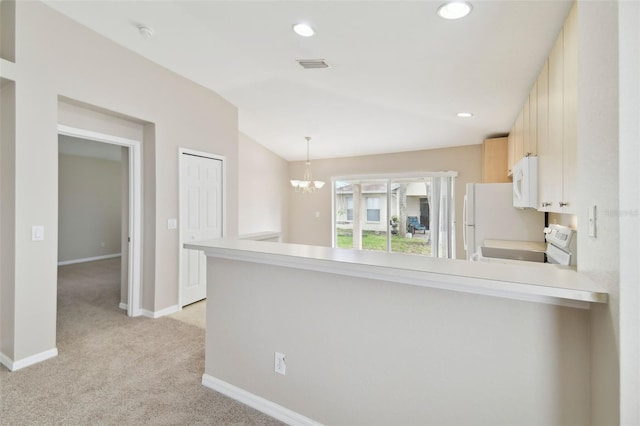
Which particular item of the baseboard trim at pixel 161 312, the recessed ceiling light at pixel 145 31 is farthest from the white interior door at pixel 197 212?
the recessed ceiling light at pixel 145 31

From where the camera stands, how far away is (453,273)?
1.22 meters

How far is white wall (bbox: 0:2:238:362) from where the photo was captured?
95.3 inches

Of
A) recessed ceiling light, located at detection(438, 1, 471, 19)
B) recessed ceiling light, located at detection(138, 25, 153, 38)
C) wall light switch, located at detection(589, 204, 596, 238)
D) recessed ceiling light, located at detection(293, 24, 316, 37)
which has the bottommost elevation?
wall light switch, located at detection(589, 204, 596, 238)

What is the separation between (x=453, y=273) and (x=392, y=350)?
525 millimetres

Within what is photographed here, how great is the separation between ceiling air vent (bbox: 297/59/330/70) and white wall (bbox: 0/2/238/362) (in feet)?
5.44

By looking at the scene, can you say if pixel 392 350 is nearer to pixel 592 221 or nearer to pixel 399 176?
pixel 592 221

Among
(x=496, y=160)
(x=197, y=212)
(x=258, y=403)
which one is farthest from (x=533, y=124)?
(x=197, y=212)

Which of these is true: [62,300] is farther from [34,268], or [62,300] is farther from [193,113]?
[193,113]

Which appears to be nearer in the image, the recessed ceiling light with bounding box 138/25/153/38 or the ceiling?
the ceiling

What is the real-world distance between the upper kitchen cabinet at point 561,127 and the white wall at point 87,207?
8.10m

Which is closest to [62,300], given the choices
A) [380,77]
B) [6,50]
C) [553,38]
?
[6,50]

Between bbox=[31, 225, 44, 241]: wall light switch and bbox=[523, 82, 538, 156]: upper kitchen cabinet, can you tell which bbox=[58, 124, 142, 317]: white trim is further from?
bbox=[523, 82, 538, 156]: upper kitchen cabinet

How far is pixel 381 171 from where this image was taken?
6.12 meters

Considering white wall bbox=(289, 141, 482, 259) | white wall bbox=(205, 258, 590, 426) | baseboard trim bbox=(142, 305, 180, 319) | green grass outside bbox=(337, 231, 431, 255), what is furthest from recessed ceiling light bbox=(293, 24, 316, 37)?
green grass outside bbox=(337, 231, 431, 255)
